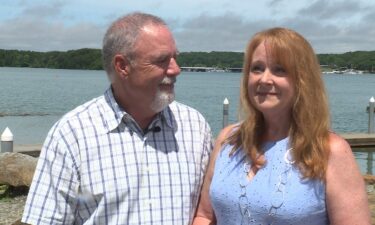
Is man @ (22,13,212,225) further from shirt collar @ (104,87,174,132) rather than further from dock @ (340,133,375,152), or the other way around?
dock @ (340,133,375,152)

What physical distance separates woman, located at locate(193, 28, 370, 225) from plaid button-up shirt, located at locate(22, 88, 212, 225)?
22 centimetres

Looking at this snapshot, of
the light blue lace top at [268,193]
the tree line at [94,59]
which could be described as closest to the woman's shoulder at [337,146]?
the light blue lace top at [268,193]

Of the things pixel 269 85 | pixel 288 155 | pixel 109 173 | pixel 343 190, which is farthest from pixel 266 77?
pixel 109 173

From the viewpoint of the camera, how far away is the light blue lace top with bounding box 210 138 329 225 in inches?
103

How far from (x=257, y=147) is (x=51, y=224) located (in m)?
0.97

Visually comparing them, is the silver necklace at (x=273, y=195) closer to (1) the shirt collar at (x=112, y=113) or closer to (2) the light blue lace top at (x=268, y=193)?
(2) the light blue lace top at (x=268, y=193)

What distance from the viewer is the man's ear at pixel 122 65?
2.75 m

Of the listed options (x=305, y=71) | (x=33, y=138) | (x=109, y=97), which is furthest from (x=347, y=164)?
(x=33, y=138)

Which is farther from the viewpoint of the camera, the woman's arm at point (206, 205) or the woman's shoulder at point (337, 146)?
the woman's arm at point (206, 205)

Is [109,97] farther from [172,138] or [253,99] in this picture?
[253,99]

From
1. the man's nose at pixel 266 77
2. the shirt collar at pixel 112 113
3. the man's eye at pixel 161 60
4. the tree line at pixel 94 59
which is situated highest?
the man's eye at pixel 161 60

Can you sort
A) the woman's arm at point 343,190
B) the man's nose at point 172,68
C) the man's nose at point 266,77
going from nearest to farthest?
the woman's arm at point 343,190, the man's nose at point 266,77, the man's nose at point 172,68

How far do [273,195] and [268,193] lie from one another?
0.03 m

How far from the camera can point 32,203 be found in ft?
9.12
